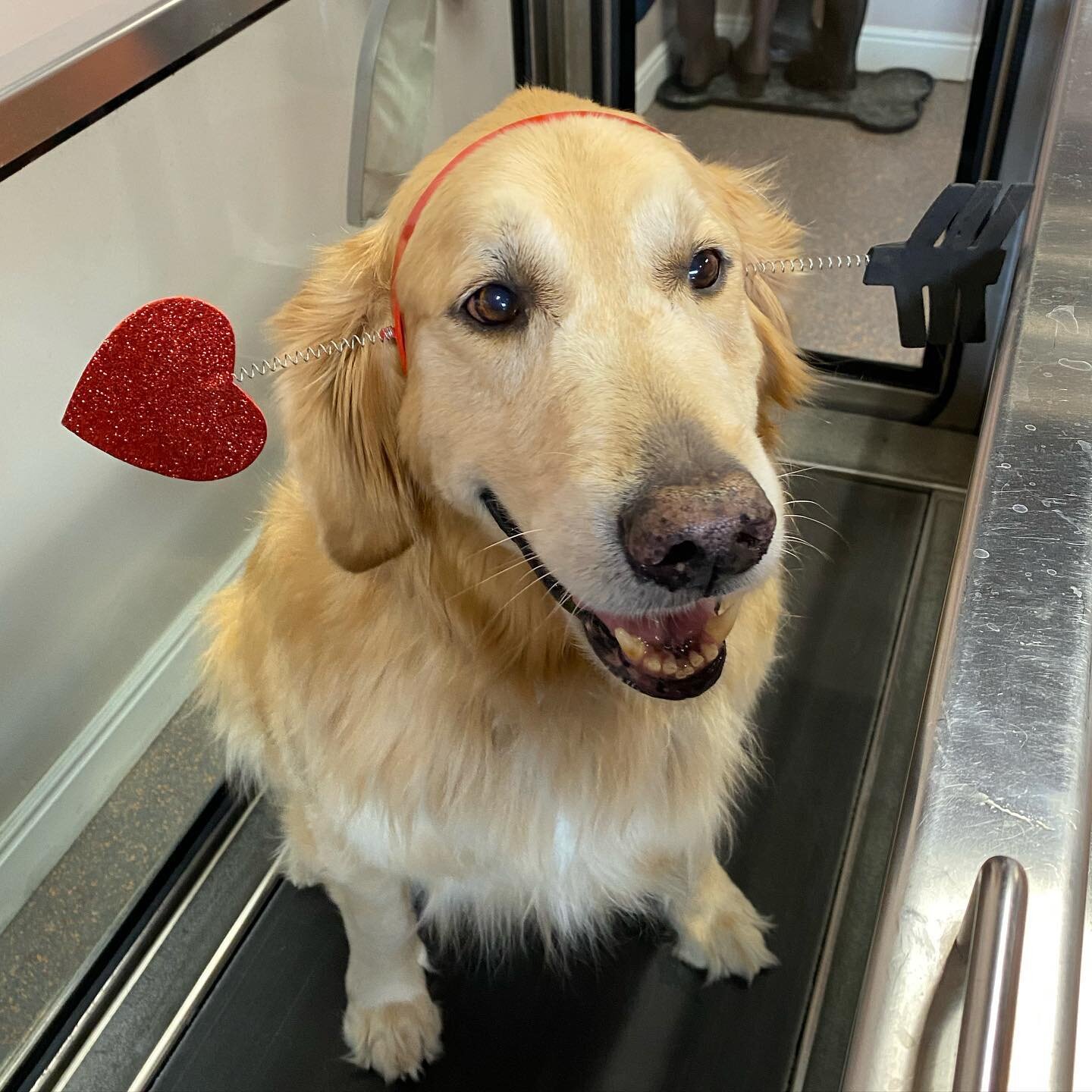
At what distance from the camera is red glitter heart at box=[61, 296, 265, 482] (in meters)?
0.85

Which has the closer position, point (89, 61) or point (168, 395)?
point (168, 395)

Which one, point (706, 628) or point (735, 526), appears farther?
point (706, 628)

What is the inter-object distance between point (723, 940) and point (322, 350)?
3.06 ft

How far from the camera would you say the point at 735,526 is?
679 millimetres

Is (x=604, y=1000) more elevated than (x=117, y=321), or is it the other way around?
(x=117, y=321)

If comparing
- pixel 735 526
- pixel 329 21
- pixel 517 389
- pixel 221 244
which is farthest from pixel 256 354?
pixel 735 526

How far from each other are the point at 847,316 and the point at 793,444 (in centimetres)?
40

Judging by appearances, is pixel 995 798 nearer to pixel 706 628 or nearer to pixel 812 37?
pixel 706 628

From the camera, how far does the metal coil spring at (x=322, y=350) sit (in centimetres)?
93

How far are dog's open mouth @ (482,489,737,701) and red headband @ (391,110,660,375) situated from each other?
0.59ft

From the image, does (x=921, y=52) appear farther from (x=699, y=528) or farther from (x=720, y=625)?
(x=699, y=528)

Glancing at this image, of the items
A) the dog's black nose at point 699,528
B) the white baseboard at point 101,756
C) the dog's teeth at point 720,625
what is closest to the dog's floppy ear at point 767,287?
the dog's teeth at point 720,625

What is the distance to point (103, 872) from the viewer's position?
1.50 m

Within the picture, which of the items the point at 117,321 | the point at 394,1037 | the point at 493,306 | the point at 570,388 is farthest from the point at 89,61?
the point at 394,1037
